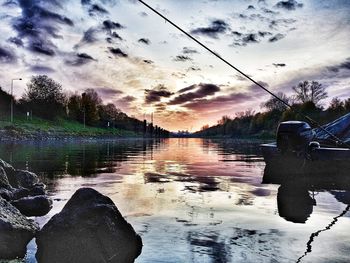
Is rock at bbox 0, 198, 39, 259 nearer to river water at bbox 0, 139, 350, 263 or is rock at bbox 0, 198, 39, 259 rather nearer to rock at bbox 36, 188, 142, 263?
river water at bbox 0, 139, 350, 263

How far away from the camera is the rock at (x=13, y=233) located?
585 centimetres

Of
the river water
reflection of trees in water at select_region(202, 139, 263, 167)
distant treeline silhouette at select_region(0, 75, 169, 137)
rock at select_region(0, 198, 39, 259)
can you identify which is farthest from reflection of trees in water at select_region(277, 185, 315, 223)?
distant treeline silhouette at select_region(0, 75, 169, 137)

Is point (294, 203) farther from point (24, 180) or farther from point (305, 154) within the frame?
point (24, 180)

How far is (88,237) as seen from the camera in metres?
5.59

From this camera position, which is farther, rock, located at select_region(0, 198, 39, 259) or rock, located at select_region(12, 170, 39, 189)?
rock, located at select_region(12, 170, 39, 189)

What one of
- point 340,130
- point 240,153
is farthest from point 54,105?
point 340,130

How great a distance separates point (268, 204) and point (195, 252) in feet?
14.8

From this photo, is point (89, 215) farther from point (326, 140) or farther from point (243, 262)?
point (326, 140)

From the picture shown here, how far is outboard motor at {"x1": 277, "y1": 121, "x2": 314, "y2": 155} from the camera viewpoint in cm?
1375

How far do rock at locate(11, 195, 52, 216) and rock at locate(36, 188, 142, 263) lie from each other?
290 centimetres

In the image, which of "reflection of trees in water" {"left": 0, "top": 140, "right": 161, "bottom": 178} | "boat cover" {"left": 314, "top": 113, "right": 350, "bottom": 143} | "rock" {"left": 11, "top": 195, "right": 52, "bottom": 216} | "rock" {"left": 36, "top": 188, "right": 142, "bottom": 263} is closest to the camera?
"rock" {"left": 36, "top": 188, "right": 142, "bottom": 263}

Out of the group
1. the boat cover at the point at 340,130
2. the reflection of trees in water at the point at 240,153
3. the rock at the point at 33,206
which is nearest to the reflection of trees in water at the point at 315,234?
the rock at the point at 33,206

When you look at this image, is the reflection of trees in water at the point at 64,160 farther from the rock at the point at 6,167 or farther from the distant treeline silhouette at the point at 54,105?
the distant treeline silhouette at the point at 54,105

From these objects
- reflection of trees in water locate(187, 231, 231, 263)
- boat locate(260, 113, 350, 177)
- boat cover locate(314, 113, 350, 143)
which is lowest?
reflection of trees in water locate(187, 231, 231, 263)
